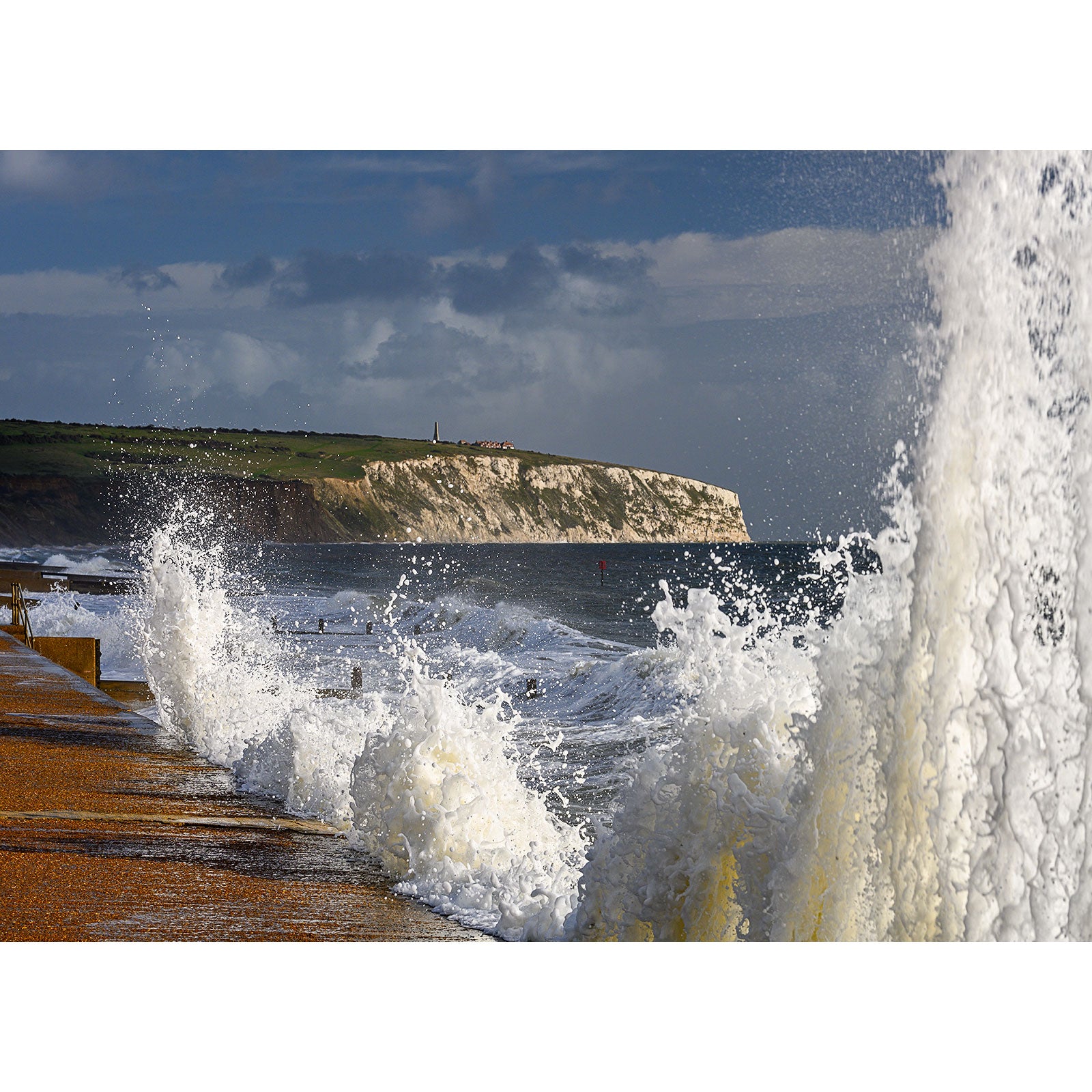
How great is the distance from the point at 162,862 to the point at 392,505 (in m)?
38.8

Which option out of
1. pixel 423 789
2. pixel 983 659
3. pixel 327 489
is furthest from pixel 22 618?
pixel 327 489

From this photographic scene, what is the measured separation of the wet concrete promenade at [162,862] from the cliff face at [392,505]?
1711 cm

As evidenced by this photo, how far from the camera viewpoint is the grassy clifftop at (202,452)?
83.4ft

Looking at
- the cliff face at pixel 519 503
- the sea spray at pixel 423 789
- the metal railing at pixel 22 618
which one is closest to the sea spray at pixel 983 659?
the sea spray at pixel 423 789

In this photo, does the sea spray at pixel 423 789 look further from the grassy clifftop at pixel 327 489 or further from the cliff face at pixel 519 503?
the cliff face at pixel 519 503

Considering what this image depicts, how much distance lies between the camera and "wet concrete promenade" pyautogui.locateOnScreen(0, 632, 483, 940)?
3.88 metres

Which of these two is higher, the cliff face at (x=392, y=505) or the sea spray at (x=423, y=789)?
the cliff face at (x=392, y=505)

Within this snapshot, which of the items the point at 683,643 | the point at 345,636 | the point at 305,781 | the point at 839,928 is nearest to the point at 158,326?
the point at 305,781

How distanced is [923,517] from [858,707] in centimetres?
74

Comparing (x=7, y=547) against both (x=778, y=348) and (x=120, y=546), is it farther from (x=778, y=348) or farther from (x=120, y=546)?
(x=778, y=348)

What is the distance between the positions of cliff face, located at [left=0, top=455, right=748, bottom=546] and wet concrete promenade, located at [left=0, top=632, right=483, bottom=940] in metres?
17.1

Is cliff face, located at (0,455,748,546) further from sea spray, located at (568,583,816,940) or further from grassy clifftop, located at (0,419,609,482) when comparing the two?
sea spray, located at (568,583,816,940)

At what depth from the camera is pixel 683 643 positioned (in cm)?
518

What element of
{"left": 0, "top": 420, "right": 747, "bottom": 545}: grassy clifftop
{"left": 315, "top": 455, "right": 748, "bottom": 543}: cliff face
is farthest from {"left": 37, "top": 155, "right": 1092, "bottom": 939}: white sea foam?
{"left": 315, "top": 455, "right": 748, "bottom": 543}: cliff face
